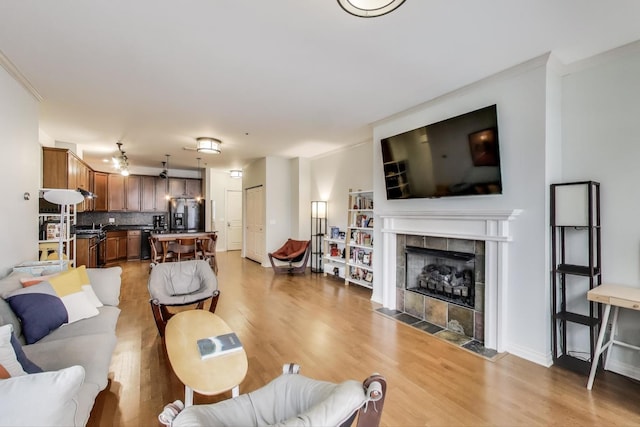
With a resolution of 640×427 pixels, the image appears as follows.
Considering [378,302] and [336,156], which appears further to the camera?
[336,156]

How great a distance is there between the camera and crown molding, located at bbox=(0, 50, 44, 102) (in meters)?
2.76

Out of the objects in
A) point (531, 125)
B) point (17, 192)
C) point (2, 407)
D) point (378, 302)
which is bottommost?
point (378, 302)

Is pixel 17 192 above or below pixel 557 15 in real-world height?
below

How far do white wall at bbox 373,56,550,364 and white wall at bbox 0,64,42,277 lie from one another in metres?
4.86

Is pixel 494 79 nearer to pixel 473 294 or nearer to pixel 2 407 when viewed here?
pixel 473 294

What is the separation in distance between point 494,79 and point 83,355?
4213 mm

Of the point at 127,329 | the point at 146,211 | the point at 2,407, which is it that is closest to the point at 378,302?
the point at 127,329

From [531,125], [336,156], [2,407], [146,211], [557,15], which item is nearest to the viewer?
[2,407]

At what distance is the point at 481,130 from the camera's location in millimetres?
3025

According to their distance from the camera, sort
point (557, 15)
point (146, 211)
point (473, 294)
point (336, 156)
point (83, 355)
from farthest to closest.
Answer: point (146, 211) → point (336, 156) → point (473, 294) → point (557, 15) → point (83, 355)

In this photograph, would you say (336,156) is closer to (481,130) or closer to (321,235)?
(321,235)

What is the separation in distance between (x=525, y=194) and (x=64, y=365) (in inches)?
153

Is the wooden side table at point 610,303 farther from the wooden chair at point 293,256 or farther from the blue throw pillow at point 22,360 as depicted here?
the wooden chair at point 293,256

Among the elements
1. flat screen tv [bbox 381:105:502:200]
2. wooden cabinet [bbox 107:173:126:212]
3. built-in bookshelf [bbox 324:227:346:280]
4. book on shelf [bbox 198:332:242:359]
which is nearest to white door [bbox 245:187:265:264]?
built-in bookshelf [bbox 324:227:346:280]
